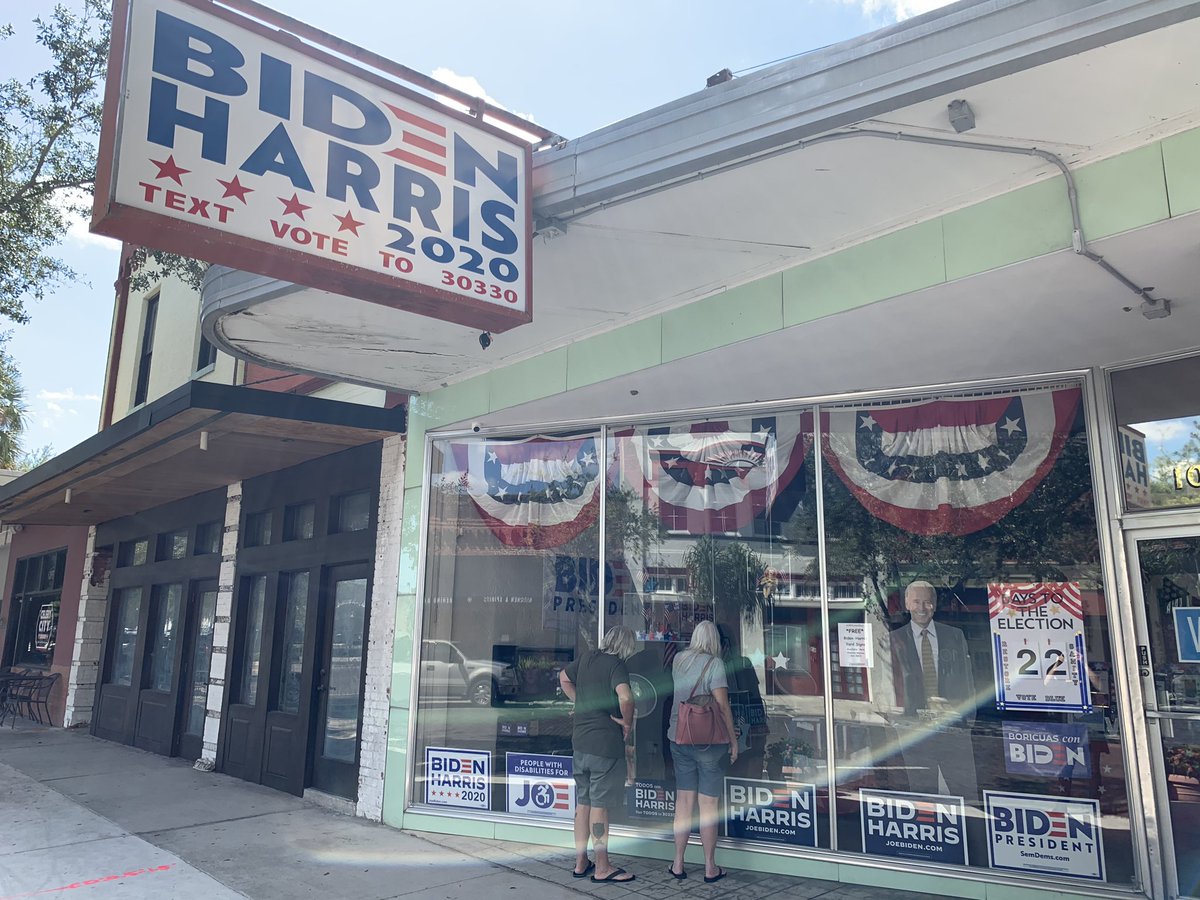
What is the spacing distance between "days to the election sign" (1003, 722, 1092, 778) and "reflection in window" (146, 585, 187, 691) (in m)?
11.1

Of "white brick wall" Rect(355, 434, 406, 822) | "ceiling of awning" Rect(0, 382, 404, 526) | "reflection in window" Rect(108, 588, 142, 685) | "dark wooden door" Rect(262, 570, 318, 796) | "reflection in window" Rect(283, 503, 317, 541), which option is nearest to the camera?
"ceiling of awning" Rect(0, 382, 404, 526)

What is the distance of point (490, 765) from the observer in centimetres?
766

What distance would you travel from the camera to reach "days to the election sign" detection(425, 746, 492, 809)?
763 centimetres

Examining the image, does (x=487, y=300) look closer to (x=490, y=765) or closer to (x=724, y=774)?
(x=724, y=774)

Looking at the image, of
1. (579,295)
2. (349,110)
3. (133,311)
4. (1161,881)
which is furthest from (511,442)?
(133,311)

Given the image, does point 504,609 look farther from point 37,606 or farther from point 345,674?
point 37,606

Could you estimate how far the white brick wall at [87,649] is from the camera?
1466 cm

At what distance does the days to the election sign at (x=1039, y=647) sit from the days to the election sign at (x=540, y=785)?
138 inches

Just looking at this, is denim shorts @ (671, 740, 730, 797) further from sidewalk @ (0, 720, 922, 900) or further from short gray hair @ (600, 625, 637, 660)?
short gray hair @ (600, 625, 637, 660)

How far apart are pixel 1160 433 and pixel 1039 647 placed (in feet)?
5.28

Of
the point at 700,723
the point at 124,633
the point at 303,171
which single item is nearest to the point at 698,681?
the point at 700,723

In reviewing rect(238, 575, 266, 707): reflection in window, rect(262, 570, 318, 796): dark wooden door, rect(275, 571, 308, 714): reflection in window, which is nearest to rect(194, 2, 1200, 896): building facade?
rect(262, 570, 318, 796): dark wooden door

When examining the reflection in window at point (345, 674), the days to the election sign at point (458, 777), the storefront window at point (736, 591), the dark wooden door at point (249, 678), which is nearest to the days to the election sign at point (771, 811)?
the storefront window at point (736, 591)

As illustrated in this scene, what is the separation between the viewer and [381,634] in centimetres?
833
